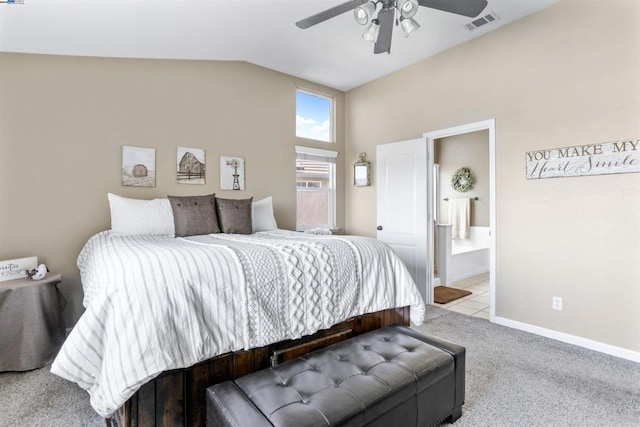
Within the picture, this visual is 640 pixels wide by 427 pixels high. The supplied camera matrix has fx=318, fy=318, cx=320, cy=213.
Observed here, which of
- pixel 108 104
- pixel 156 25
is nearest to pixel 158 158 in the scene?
pixel 108 104

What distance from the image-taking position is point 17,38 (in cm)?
251

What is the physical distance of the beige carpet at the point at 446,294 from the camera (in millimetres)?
4215

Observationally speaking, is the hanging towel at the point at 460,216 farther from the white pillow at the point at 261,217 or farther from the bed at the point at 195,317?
the bed at the point at 195,317

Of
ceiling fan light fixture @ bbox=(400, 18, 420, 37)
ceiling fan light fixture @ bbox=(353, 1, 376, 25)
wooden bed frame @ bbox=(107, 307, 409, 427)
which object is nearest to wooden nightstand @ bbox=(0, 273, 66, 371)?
wooden bed frame @ bbox=(107, 307, 409, 427)

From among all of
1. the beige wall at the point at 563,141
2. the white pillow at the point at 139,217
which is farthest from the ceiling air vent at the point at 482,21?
the white pillow at the point at 139,217

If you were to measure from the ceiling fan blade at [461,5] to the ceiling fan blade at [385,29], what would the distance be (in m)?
0.21

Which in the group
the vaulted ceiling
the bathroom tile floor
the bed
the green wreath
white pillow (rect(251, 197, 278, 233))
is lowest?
the bathroom tile floor

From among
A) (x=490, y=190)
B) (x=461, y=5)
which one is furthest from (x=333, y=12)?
(x=490, y=190)

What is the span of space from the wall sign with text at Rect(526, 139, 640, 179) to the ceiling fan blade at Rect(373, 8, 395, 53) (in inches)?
72.3

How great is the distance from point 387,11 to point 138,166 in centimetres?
277

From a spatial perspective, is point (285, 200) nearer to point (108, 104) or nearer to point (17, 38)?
point (108, 104)

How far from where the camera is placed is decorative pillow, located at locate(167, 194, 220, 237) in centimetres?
295

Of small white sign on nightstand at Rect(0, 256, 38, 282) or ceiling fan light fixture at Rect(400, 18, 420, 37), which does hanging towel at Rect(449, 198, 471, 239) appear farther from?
small white sign on nightstand at Rect(0, 256, 38, 282)

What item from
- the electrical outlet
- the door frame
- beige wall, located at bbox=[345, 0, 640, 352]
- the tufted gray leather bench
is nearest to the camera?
the tufted gray leather bench
